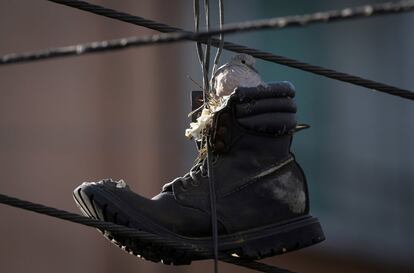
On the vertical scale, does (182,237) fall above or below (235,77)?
below

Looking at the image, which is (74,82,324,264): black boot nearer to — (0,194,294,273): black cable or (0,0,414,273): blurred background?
(0,194,294,273): black cable

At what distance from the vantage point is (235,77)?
122 inches

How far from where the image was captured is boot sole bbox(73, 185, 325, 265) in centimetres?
295

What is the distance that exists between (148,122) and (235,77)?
407 cm

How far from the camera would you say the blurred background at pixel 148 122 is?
6.95 meters

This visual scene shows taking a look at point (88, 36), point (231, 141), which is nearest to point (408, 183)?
point (88, 36)

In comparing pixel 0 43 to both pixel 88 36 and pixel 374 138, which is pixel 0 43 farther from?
pixel 374 138

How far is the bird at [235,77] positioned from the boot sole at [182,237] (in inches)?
12.4

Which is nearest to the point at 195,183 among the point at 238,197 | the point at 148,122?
the point at 238,197

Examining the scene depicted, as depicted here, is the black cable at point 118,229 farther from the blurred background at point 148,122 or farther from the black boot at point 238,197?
the blurred background at point 148,122

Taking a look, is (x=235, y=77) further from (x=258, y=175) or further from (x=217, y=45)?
(x=258, y=175)

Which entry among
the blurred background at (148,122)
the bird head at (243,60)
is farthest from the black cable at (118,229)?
the blurred background at (148,122)

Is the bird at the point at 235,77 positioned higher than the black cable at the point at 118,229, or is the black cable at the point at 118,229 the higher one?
the bird at the point at 235,77

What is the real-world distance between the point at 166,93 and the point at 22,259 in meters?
1.11
